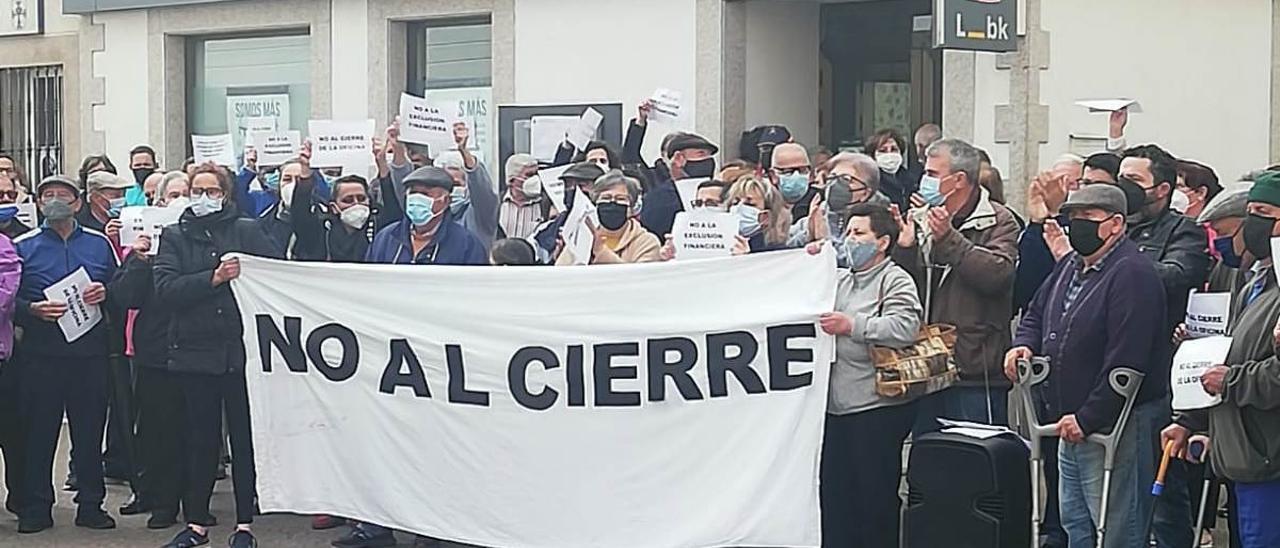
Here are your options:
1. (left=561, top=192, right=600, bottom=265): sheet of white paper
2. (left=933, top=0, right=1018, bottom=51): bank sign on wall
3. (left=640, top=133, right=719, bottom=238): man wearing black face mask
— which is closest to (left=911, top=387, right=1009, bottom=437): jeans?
(left=561, top=192, right=600, bottom=265): sheet of white paper

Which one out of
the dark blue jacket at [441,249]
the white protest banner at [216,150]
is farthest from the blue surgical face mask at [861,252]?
the white protest banner at [216,150]

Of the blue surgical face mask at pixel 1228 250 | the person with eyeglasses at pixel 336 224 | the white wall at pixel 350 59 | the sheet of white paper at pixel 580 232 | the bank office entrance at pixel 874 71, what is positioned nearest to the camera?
the blue surgical face mask at pixel 1228 250

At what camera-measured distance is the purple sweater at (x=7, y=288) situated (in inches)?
388

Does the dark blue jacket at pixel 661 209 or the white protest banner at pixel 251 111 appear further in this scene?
the white protest banner at pixel 251 111

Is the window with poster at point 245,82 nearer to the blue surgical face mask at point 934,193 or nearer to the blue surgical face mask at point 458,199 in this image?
the blue surgical face mask at point 458,199

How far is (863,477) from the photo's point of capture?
8.22 meters

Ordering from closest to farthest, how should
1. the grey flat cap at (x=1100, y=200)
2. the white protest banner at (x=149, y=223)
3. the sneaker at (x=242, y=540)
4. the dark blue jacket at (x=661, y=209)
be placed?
the grey flat cap at (x=1100, y=200)
the sneaker at (x=242, y=540)
the white protest banner at (x=149, y=223)
the dark blue jacket at (x=661, y=209)

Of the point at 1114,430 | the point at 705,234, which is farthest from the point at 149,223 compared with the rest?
the point at 1114,430

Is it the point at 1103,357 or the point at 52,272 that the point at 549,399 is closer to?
the point at 1103,357

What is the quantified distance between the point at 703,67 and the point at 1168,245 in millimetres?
6138

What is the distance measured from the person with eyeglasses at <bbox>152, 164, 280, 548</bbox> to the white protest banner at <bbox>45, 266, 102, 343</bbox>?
76 cm

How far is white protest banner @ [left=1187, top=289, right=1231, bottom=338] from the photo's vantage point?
763 centimetres

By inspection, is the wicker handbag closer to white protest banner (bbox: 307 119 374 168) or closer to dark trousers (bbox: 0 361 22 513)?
white protest banner (bbox: 307 119 374 168)

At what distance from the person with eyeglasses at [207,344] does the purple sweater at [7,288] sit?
909 millimetres
